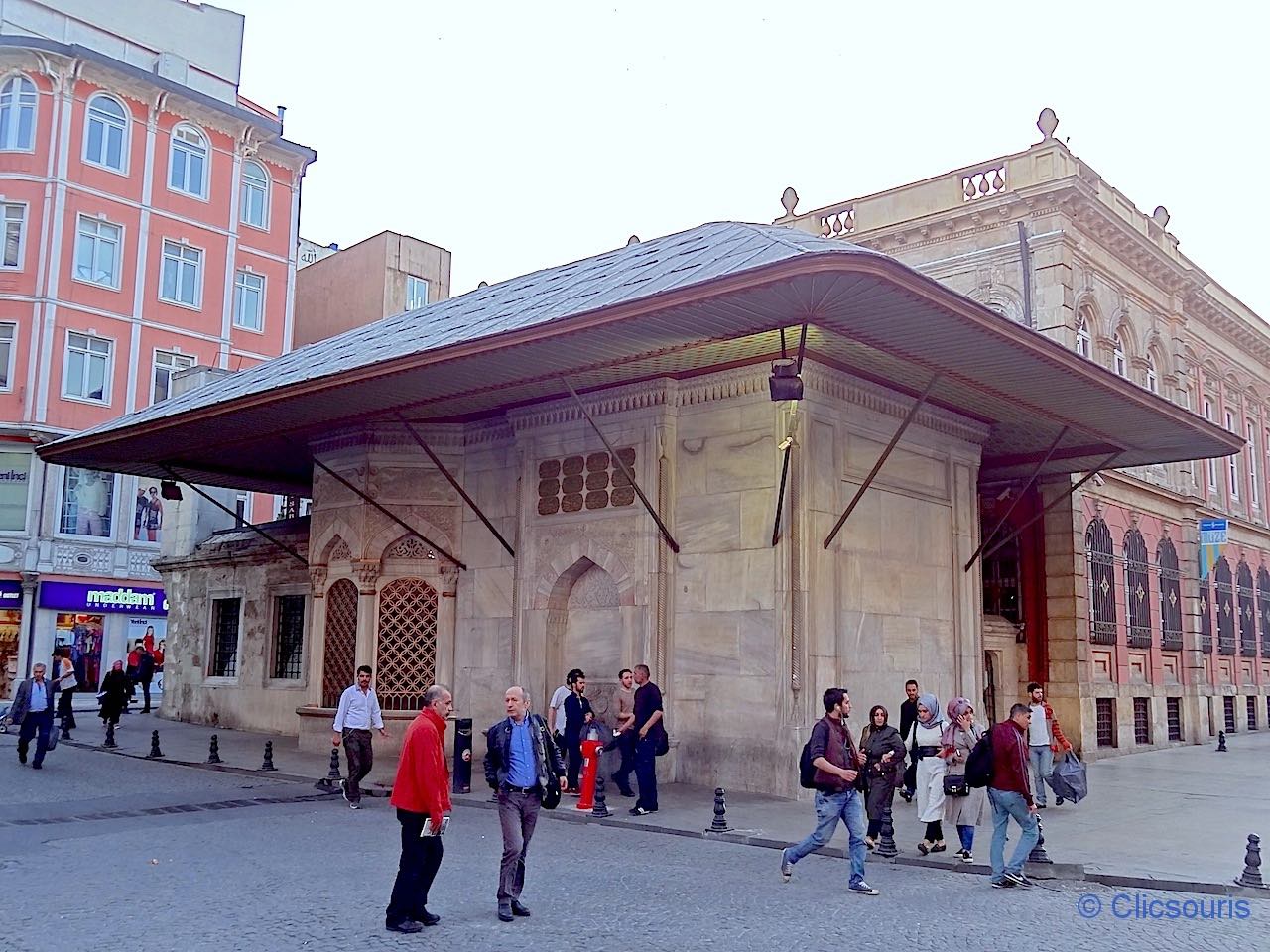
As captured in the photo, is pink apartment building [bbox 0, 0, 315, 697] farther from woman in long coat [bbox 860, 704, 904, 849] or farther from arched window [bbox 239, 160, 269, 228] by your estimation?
woman in long coat [bbox 860, 704, 904, 849]

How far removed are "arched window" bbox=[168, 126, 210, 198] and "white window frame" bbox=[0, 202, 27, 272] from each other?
4755 millimetres

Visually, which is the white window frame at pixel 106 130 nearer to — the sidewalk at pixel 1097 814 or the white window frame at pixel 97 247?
the white window frame at pixel 97 247

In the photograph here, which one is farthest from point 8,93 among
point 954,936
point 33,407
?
point 954,936

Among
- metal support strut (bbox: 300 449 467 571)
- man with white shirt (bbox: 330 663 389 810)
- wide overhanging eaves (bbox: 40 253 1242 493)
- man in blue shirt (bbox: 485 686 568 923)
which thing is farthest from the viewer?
metal support strut (bbox: 300 449 467 571)

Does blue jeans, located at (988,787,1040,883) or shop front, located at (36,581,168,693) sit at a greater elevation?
shop front, located at (36,581,168,693)

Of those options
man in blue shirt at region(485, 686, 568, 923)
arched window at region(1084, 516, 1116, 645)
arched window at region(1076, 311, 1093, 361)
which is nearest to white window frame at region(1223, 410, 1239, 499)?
arched window at region(1084, 516, 1116, 645)

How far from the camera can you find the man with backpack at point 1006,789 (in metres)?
9.25

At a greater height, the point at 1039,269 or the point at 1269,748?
the point at 1039,269

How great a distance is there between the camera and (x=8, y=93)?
34.2 meters

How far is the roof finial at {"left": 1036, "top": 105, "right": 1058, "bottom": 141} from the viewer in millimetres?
22781

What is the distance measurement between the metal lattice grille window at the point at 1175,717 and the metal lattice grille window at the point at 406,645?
17.8 meters

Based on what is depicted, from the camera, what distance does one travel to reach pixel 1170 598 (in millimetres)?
27234

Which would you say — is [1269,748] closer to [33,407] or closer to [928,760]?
[928,760]

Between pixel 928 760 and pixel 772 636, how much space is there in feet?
11.9
